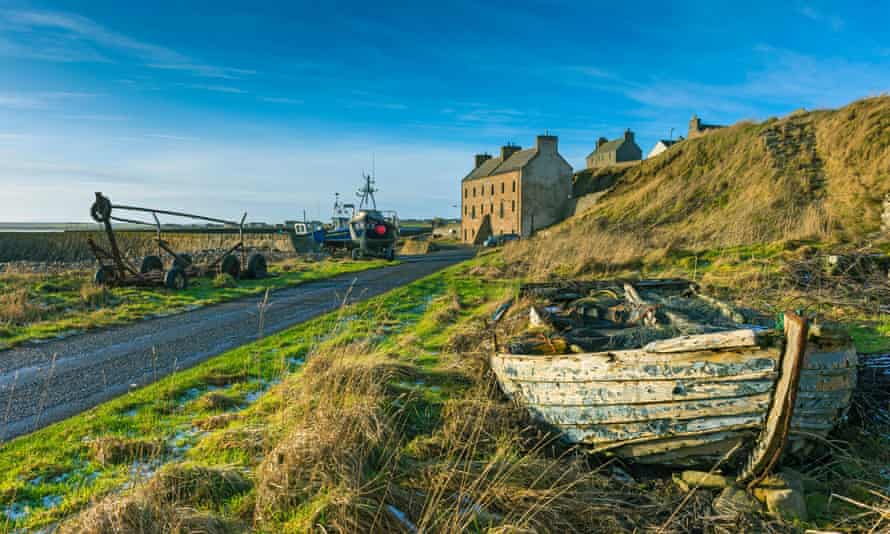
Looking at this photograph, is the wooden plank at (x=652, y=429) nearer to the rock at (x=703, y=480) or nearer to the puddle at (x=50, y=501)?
the rock at (x=703, y=480)

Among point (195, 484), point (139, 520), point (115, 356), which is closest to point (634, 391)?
point (195, 484)

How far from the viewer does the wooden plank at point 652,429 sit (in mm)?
3987

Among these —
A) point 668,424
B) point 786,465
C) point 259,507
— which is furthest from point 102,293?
point 786,465

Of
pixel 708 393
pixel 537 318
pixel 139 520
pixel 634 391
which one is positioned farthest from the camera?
pixel 537 318

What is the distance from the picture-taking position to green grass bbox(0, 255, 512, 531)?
12.8 feet

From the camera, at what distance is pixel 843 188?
2220 cm

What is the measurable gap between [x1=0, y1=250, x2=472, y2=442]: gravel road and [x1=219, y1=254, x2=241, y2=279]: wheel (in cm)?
407

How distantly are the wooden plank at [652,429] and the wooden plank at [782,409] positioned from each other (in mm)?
114

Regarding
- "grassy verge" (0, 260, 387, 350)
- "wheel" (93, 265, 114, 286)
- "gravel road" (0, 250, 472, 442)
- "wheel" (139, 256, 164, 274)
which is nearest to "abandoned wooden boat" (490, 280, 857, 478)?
"gravel road" (0, 250, 472, 442)

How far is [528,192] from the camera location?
49.2 metres

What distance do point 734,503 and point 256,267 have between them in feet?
56.0

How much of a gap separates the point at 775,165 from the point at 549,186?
2500 centimetres

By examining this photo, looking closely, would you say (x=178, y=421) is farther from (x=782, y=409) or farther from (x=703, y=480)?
(x=782, y=409)

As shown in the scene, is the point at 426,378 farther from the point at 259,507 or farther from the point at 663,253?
the point at 663,253
